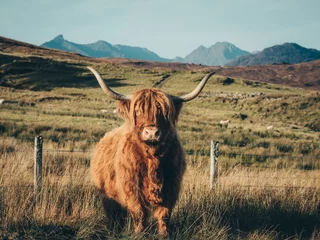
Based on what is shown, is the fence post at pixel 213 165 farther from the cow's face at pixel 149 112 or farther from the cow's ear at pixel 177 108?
the cow's face at pixel 149 112

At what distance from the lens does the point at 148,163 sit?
3979 mm

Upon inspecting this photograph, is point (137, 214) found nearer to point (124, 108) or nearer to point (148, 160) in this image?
point (148, 160)

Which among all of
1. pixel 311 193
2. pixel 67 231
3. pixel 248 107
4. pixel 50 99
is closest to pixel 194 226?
pixel 67 231

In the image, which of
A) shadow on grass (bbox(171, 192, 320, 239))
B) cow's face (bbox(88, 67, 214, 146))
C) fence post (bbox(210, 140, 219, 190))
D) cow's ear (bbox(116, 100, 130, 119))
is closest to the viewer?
cow's face (bbox(88, 67, 214, 146))

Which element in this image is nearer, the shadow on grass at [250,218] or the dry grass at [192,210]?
the dry grass at [192,210]

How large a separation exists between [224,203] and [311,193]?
6.30 feet

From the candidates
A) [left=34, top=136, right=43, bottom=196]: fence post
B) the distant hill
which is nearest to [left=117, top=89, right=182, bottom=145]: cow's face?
[left=34, top=136, right=43, bottom=196]: fence post

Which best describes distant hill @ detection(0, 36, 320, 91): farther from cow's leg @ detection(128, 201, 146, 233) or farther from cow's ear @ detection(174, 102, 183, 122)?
cow's leg @ detection(128, 201, 146, 233)

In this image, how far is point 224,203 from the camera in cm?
534

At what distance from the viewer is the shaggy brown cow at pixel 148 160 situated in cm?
392

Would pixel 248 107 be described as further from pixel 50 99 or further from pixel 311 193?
pixel 311 193

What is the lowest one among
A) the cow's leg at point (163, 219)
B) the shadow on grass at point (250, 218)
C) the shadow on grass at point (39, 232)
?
the shadow on grass at point (250, 218)

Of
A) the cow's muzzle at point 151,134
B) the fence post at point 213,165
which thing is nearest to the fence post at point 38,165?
the cow's muzzle at point 151,134

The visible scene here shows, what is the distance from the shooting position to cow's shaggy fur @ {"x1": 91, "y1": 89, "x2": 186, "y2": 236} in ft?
12.9
